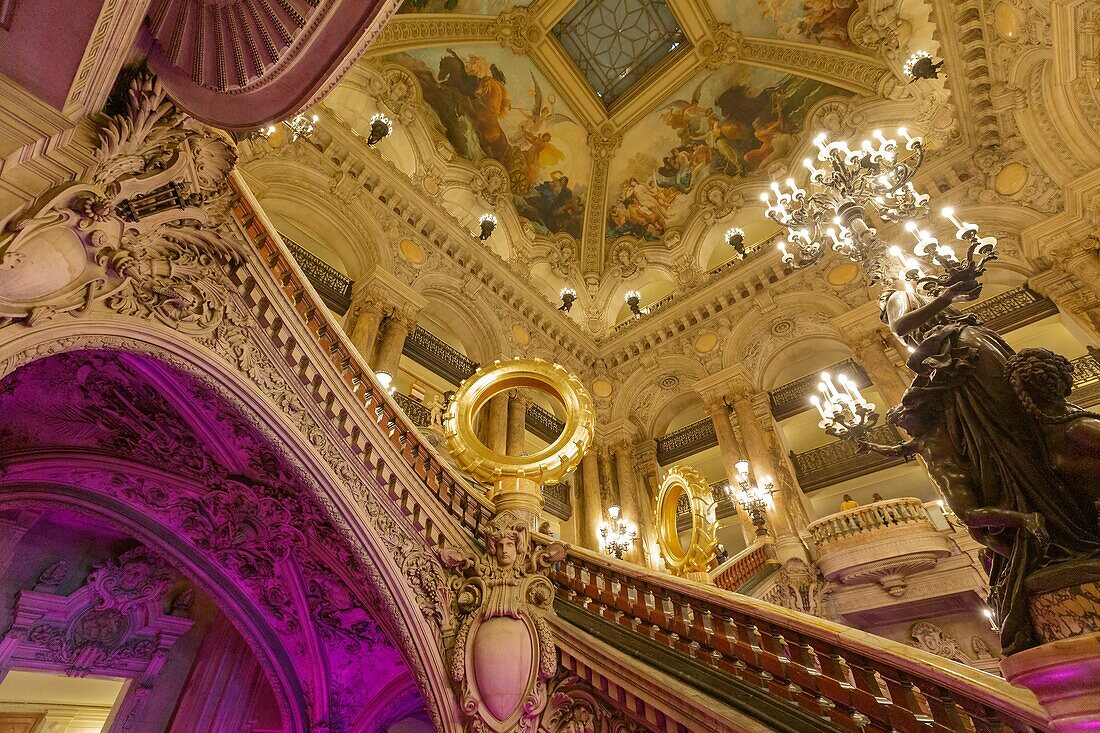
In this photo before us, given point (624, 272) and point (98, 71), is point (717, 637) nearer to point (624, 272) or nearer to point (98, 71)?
point (98, 71)

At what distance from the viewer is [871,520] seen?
8398 millimetres

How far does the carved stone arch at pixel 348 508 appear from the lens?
304 cm

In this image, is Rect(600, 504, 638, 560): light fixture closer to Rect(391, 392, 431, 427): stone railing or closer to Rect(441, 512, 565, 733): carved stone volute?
Rect(391, 392, 431, 427): stone railing

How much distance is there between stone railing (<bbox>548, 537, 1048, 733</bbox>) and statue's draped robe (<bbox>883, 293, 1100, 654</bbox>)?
13.6 inches


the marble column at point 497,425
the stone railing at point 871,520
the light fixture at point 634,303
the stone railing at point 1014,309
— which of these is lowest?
the stone railing at point 871,520

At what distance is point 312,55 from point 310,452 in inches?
98.8

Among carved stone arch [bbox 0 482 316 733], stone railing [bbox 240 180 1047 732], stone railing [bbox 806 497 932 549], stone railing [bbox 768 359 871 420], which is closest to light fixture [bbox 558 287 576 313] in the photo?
stone railing [bbox 768 359 871 420]

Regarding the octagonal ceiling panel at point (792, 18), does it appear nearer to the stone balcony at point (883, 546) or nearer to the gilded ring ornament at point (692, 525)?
the stone balcony at point (883, 546)

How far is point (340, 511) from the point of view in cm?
344

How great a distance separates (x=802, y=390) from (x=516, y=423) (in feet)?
24.2

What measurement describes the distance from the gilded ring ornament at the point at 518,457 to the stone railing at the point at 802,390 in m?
9.73

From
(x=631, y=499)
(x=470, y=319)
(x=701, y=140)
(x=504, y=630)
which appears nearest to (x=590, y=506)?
(x=631, y=499)

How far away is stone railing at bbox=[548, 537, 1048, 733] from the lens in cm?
197

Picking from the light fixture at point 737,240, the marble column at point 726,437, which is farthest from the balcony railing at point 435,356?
the light fixture at point 737,240
